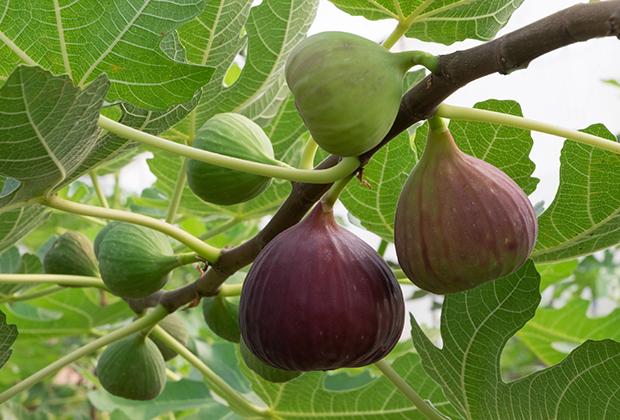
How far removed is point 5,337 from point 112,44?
47cm

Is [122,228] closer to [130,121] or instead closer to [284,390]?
[130,121]

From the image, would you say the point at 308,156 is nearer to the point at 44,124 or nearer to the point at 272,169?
the point at 272,169

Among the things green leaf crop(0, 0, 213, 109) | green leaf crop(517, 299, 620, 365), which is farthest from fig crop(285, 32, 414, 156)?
green leaf crop(517, 299, 620, 365)

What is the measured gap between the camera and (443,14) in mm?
1105

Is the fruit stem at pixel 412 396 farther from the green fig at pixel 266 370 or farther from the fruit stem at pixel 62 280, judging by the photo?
the fruit stem at pixel 62 280

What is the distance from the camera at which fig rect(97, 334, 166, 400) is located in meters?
1.38

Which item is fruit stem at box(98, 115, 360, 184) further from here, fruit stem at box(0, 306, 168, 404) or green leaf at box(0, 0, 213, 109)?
fruit stem at box(0, 306, 168, 404)

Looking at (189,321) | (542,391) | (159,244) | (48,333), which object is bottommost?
(189,321)

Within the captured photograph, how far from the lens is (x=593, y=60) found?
25.4 feet

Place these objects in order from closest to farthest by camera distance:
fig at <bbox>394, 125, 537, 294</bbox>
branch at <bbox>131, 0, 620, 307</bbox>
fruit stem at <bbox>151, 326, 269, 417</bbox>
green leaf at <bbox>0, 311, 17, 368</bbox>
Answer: branch at <bbox>131, 0, 620, 307</bbox> < fig at <bbox>394, 125, 537, 294</bbox> < green leaf at <bbox>0, 311, 17, 368</bbox> < fruit stem at <bbox>151, 326, 269, 417</bbox>

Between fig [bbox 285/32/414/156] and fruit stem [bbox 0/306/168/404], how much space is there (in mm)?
618

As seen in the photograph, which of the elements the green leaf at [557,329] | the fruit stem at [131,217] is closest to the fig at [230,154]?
the fruit stem at [131,217]

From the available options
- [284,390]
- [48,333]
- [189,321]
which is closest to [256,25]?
[284,390]

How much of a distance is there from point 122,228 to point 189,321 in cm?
152
